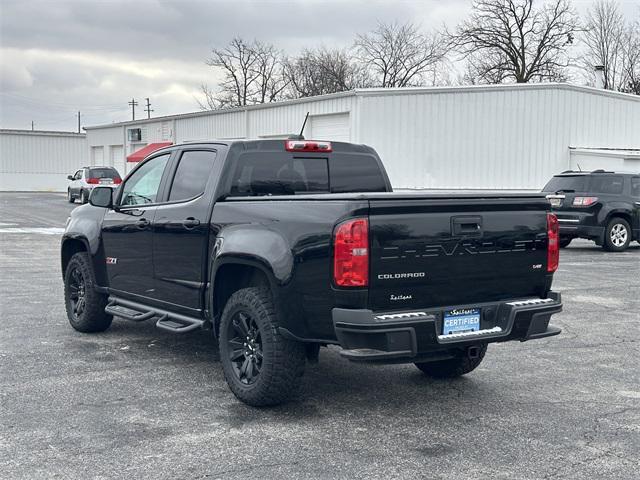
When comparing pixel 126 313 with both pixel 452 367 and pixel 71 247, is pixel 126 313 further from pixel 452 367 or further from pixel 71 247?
pixel 452 367

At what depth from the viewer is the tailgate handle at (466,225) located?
16.4 ft

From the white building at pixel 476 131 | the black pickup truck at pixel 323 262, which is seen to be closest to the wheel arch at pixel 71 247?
the black pickup truck at pixel 323 262

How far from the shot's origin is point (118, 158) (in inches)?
1823

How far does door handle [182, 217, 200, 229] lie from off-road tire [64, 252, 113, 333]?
6.24 feet

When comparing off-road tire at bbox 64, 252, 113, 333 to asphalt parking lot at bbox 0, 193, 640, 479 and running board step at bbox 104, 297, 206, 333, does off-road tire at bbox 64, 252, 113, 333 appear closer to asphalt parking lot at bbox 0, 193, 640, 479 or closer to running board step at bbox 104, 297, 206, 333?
asphalt parking lot at bbox 0, 193, 640, 479

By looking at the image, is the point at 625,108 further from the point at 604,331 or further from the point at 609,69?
the point at 609,69

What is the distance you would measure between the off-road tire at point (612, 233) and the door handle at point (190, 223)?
12832 millimetres

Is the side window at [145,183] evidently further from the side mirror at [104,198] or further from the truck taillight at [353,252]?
the truck taillight at [353,252]

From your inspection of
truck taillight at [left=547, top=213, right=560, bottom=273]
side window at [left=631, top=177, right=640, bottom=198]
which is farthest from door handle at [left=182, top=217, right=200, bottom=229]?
side window at [left=631, top=177, right=640, bottom=198]

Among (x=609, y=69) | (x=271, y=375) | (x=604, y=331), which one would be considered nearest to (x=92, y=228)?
Answer: (x=271, y=375)

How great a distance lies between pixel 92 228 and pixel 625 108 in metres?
25.0

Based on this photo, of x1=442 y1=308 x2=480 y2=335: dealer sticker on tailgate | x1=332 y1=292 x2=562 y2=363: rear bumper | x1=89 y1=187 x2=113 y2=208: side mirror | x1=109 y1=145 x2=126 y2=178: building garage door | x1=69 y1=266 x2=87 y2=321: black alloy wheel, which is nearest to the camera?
x1=332 y1=292 x2=562 y2=363: rear bumper

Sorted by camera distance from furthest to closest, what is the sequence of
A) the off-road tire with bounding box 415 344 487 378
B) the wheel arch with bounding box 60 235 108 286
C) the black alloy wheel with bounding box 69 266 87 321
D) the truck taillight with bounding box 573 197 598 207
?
the truck taillight with bounding box 573 197 598 207
the black alloy wheel with bounding box 69 266 87 321
the wheel arch with bounding box 60 235 108 286
the off-road tire with bounding box 415 344 487 378

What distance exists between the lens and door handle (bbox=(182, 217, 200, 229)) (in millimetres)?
6051
